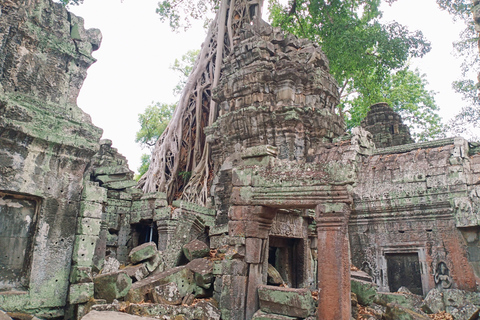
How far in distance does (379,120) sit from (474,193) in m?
7.56

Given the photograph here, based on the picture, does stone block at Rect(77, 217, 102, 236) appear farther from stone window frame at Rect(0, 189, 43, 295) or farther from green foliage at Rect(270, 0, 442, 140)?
green foliage at Rect(270, 0, 442, 140)

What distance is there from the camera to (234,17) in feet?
47.1

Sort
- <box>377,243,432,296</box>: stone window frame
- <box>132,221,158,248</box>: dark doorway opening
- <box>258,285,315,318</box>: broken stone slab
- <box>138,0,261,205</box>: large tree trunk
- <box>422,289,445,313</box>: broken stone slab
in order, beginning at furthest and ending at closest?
<box>138,0,261,205</box>: large tree trunk
<box>132,221,158,248</box>: dark doorway opening
<box>377,243,432,296</box>: stone window frame
<box>422,289,445,313</box>: broken stone slab
<box>258,285,315,318</box>: broken stone slab

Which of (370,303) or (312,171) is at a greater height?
(312,171)

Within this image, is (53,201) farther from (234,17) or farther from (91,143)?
(234,17)

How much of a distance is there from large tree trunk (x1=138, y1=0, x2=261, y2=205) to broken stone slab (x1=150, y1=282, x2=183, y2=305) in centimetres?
689

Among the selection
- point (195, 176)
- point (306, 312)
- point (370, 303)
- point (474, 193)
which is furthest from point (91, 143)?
point (195, 176)

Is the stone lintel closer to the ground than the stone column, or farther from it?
farther from it

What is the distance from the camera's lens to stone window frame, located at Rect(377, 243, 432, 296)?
7734 mm

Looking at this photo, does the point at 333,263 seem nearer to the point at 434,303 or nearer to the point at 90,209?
the point at 90,209

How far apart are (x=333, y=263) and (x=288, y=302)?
773 mm

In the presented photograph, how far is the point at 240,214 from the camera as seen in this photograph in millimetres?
5566

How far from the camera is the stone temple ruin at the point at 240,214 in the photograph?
4297 mm

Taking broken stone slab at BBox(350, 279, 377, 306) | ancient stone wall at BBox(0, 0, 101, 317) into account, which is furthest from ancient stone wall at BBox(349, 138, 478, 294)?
ancient stone wall at BBox(0, 0, 101, 317)
